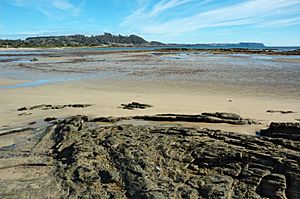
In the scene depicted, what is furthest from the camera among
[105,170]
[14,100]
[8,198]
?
[14,100]

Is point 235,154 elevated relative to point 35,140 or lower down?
elevated

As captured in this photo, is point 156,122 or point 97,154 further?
point 156,122

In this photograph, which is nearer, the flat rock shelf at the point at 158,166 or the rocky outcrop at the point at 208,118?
the flat rock shelf at the point at 158,166

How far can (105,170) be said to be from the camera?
6.37 metres

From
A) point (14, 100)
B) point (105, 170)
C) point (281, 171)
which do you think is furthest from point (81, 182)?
point (14, 100)

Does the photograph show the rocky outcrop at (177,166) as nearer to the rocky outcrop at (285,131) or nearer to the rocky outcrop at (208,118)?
the rocky outcrop at (285,131)

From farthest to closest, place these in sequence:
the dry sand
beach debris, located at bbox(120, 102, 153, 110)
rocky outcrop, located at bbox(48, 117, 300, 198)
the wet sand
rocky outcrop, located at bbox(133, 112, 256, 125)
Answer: beach debris, located at bbox(120, 102, 153, 110) < the wet sand < the dry sand < rocky outcrop, located at bbox(133, 112, 256, 125) < rocky outcrop, located at bbox(48, 117, 300, 198)

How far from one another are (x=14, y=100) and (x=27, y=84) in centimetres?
666

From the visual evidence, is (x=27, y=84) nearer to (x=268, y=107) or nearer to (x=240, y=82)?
(x=240, y=82)

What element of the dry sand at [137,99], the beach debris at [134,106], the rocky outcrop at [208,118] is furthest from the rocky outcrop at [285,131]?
the beach debris at [134,106]

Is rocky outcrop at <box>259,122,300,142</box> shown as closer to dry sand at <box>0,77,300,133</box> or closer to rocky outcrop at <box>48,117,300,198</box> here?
rocky outcrop at <box>48,117,300,198</box>

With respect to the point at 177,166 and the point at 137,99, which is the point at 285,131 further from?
the point at 137,99

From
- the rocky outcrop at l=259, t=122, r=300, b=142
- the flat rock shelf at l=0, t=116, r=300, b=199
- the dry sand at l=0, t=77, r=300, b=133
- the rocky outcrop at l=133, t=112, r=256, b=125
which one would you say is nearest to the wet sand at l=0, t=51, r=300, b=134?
the dry sand at l=0, t=77, r=300, b=133

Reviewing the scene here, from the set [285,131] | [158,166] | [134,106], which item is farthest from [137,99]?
[158,166]
